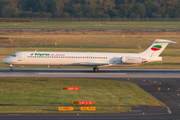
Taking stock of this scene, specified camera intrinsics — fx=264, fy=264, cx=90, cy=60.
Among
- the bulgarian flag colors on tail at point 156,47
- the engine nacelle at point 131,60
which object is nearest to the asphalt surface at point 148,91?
the engine nacelle at point 131,60

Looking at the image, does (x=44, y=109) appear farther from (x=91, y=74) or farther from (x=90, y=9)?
(x=90, y=9)

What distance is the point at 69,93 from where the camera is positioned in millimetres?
28344

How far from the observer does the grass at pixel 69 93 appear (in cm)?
2509

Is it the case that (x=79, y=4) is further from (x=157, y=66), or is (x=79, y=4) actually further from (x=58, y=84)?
(x=58, y=84)

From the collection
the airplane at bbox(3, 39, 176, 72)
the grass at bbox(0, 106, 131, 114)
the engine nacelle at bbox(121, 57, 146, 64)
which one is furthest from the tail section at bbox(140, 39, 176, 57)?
the grass at bbox(0, 106, 131, 114)

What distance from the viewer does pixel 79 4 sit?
171250 millimetres

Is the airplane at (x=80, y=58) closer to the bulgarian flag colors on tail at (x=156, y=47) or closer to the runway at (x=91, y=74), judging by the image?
the bulgarian flag colors on tail at (x=156, y=47)

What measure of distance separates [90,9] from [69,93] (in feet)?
482

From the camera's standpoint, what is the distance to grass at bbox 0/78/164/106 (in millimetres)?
25094

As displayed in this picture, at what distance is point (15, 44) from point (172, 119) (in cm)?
6143

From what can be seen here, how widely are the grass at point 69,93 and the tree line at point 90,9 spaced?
134 meters

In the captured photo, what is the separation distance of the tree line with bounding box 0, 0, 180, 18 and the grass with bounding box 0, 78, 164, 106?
13364 centimetres

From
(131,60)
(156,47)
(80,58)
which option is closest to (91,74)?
(80,58)

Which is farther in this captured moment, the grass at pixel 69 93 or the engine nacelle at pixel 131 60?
the engine nacelle at pixel 131 60
